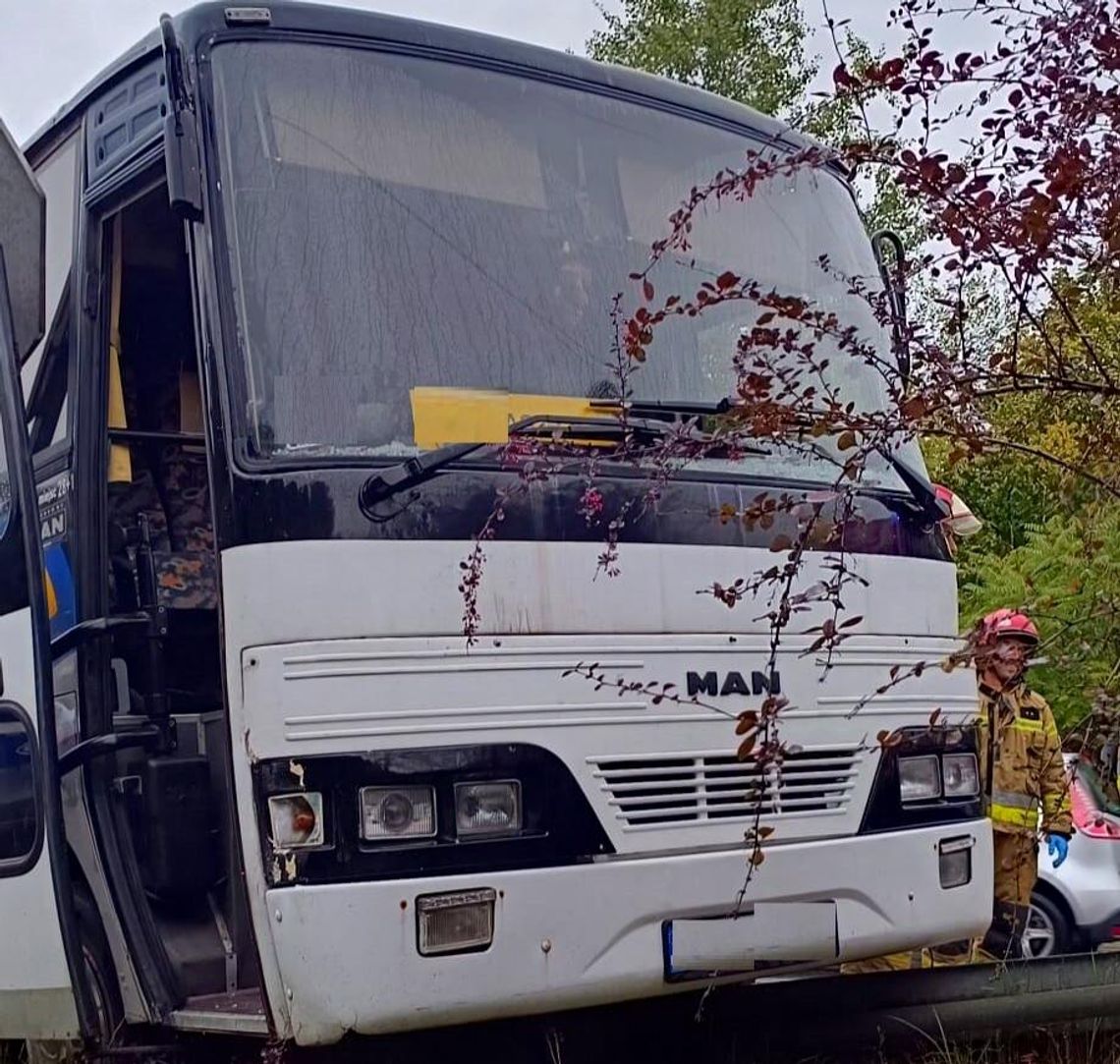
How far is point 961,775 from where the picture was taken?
15.8 ft

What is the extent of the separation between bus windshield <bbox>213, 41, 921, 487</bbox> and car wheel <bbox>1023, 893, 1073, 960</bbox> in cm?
529

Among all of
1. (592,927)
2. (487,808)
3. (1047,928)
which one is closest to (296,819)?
(487,808)

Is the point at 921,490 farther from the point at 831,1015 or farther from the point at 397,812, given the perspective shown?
the point at 397,812

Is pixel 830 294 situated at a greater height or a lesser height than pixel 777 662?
greater

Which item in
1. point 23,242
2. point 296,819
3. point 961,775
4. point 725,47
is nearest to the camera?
point 296,819

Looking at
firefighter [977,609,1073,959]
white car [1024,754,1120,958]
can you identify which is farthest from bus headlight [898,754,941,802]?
white car [1024,754,1120,958]

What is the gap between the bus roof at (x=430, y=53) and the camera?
4.22m

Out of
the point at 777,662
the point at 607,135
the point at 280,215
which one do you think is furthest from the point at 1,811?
the point at 607,135

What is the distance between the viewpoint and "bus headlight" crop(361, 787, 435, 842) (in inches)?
147

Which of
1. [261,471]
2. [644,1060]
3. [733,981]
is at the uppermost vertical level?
[261,471]

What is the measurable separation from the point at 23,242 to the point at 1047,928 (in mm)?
7164

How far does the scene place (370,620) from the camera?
381 centimetres

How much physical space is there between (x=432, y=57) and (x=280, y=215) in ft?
2.55

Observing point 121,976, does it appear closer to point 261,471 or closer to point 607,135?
point 261,471
